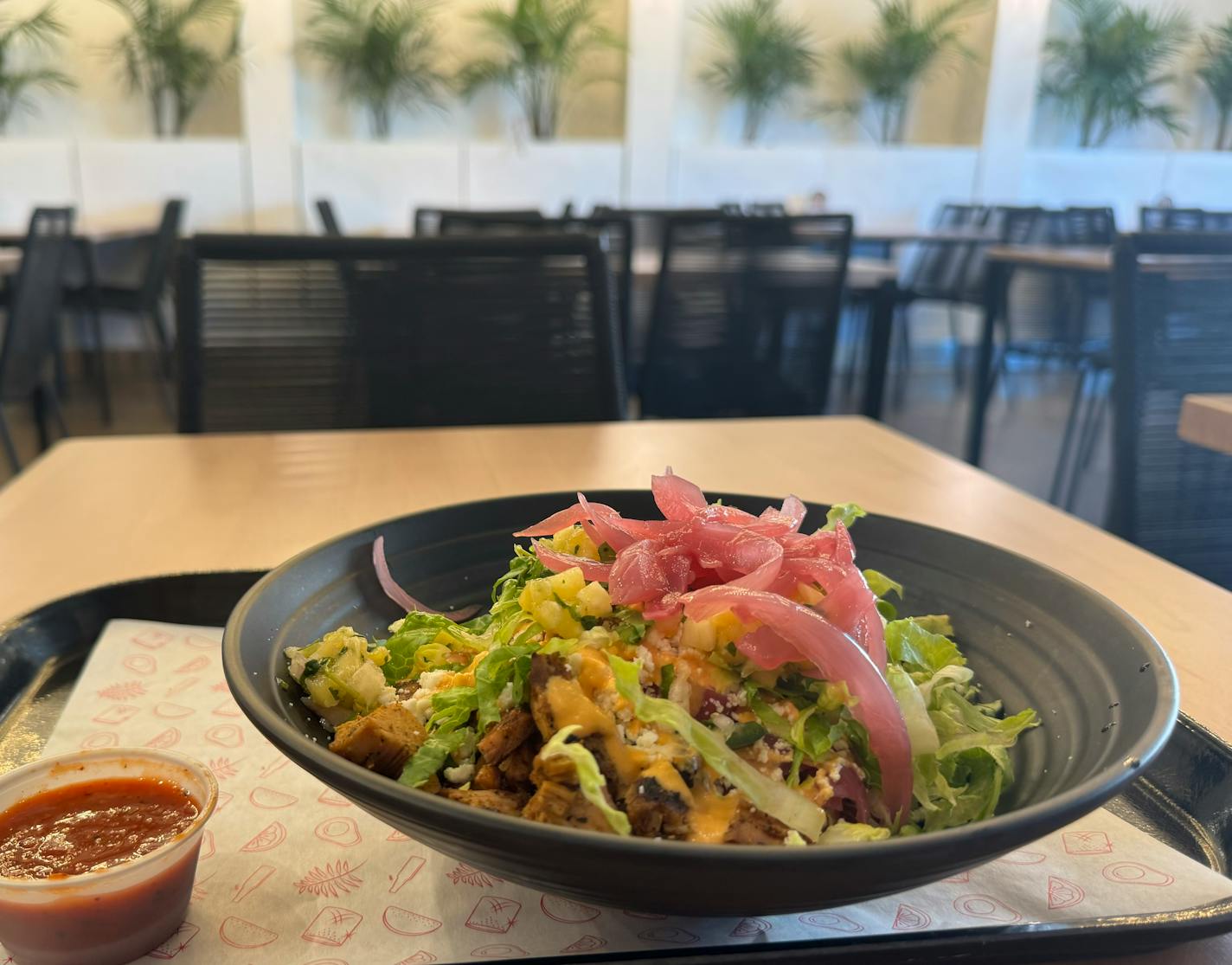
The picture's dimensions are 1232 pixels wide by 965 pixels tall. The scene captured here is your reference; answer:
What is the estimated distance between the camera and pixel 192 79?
629 cm

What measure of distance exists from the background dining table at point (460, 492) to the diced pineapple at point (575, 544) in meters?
0.44

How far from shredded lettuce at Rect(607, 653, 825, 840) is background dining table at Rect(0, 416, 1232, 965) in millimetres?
404

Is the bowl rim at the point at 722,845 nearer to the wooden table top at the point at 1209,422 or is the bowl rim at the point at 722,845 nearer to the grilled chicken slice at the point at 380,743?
the grilled chicken slice at the point at 380,743

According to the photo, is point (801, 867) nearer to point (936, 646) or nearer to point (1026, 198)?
point (936, 646)

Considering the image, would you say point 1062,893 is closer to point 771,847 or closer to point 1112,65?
point 771,847

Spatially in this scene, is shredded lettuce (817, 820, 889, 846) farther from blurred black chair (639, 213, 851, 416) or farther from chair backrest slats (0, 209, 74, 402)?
chair backrest slats (0, 209, 74, 402)

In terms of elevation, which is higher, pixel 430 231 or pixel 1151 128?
pixel 1151 128

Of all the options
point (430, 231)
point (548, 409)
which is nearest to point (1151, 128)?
point (430, 231)

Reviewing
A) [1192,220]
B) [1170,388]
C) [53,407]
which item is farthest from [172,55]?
[1170,388]

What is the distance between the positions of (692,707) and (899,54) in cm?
752

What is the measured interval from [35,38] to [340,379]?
597cm

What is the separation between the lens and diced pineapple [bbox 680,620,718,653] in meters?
0.56

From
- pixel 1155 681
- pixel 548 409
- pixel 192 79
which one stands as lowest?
pixel 548 409

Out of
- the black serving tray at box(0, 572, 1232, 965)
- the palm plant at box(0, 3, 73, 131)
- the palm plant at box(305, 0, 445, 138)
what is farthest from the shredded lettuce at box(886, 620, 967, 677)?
the palm plant at box(0, 3, 73, 131)
